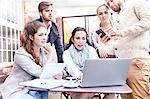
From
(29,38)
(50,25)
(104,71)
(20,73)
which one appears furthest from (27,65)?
(50,25)

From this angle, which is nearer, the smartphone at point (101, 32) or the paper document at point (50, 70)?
the paper document at point (50, 70)

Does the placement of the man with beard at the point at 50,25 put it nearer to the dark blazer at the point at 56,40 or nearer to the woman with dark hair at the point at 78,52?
the dark blazer at the point at 56,40

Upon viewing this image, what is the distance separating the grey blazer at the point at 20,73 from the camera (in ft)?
6.78

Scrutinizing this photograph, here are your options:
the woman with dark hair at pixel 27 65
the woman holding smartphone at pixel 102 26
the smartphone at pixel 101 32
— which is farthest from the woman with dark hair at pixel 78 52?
the smartphone at pixel 101 32

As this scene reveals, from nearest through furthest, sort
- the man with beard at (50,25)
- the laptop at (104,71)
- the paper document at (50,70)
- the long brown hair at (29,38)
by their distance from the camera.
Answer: the laptop at (104,71) → the paper document at (50,70) → the long brown hair at (29,38) → the man with beard at (50,25)

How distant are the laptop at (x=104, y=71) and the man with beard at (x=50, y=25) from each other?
1.98 metres

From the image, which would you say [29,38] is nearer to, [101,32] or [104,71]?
[104,71]

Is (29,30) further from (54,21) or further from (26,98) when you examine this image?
(54,21)

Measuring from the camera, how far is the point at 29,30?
221 cm

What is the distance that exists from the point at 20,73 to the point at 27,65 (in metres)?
0.11

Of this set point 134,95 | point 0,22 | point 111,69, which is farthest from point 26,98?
point 0,22

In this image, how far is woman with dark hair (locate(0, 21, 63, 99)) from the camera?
2.04 m

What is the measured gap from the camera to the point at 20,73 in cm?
214

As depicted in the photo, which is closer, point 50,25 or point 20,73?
point 20,73
